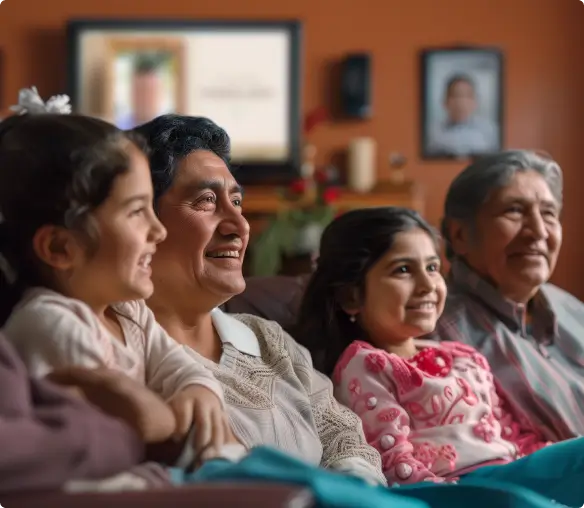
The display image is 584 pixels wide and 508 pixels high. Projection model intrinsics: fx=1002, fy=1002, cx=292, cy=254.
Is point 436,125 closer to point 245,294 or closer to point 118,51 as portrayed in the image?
point 118,51

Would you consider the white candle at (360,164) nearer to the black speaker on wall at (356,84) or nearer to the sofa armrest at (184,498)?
the black speaker on wall at (356,84)

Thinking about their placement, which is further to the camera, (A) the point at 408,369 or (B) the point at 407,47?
(B) the point at 407,47

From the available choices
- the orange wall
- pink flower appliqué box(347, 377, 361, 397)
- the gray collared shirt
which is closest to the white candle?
the orange wall

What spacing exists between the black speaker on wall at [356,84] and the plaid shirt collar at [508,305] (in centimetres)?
369

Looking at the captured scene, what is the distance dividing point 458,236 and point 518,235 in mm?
142

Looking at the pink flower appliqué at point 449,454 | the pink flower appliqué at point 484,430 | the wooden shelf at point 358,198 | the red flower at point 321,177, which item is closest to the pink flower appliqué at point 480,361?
the pink flower appliqué at point 484,430

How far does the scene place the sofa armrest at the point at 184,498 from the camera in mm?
877

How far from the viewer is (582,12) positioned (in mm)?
5711

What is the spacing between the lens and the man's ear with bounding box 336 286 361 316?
1.85m

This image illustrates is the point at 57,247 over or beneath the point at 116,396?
over

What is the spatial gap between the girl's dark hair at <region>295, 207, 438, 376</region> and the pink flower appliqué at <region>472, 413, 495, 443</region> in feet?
0.90

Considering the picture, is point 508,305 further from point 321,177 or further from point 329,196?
point 321,177

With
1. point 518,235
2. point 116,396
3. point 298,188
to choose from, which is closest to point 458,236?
point 518,235

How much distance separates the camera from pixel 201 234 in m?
1.42
